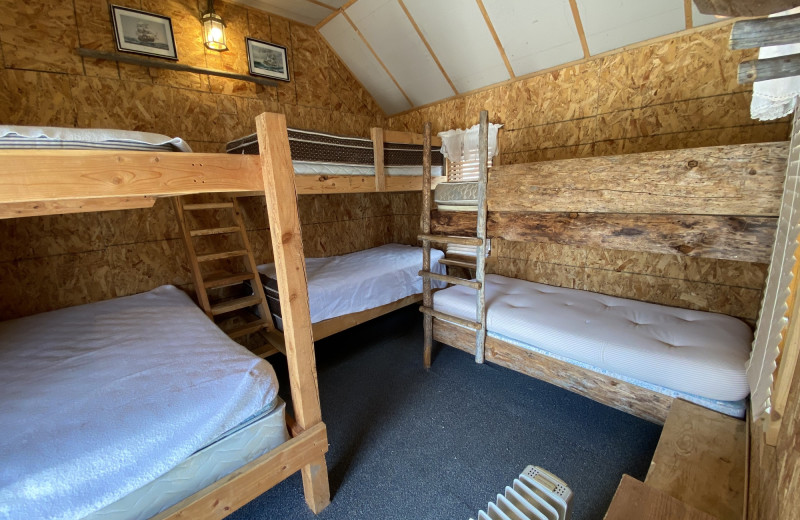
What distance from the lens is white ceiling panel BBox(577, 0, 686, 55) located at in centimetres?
224

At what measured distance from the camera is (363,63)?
3.81m

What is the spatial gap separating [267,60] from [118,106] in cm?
141

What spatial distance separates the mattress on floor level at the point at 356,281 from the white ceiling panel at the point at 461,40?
6.08 feet

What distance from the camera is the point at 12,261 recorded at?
7.88 feet

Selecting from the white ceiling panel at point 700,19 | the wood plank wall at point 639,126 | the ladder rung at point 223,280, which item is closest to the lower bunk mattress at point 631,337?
the wood plank wall at point 639,126

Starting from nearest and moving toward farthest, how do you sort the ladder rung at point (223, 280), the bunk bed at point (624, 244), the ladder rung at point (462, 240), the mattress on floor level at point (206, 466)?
the mattress on floor level at point (206, 466), the bunk bed at point (624, 244), the ladder rung at point (462, 240), the ladder rung at point (223, 280)

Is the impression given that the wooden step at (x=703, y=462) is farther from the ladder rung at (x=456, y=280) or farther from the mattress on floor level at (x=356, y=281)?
the mattress on floor level at (x=356, y=281)

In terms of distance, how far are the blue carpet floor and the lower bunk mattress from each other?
1.44 ft

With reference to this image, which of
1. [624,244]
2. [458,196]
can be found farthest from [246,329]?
[624,244]

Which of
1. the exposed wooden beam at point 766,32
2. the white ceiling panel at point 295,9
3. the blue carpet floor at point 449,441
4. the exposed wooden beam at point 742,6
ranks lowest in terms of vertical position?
the blue carpet floor at point 449,441

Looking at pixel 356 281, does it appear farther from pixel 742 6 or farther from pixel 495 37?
pixel 742 6

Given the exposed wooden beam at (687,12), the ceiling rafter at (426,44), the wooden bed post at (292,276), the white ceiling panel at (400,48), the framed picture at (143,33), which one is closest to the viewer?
the wooden bed post at (292,276)

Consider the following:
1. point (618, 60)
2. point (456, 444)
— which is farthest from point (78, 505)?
point (618, 60)

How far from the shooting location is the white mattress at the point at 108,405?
101 cm
